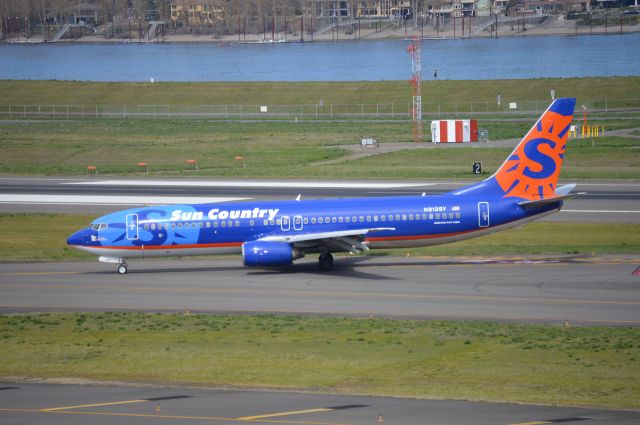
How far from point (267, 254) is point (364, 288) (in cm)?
573

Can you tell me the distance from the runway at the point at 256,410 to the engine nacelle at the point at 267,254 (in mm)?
19692

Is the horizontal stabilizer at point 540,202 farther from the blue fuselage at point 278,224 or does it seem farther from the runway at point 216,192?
the runway at point 216,192

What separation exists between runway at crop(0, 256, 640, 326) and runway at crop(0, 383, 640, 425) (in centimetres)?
1290

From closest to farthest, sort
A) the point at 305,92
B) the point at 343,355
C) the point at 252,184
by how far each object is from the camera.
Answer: the point at 343,355 → the point at 252,184 → the point at 305,92

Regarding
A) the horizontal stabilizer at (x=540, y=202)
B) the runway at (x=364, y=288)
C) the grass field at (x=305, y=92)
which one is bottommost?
the runway at (x=364, y=288)

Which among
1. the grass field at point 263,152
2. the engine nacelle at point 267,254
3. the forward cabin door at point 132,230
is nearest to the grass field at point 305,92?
the grass field at point 263,152

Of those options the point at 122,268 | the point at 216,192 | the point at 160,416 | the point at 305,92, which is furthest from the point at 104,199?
the point at 305,92

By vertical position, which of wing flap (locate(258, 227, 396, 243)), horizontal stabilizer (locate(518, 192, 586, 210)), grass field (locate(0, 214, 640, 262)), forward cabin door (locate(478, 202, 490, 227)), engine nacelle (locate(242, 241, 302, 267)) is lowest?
grass field (locate(0, 214, 640, 262))

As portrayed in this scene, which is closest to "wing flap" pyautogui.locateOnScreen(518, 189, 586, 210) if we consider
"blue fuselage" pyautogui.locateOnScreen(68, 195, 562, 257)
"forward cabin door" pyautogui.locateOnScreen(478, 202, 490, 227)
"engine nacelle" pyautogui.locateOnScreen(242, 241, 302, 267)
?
"blue fuselage" pyautogui.locateOnScreen(68, 195, 562, 257)

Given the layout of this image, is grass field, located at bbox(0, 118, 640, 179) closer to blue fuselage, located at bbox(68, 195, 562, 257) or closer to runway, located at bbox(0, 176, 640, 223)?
runway, located at bbox(0, 176, 640, 223)

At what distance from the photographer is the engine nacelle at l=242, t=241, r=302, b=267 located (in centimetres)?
5206

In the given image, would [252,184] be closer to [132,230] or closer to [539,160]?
[132,230]

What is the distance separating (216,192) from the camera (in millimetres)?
81688

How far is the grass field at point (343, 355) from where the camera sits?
32562mm
